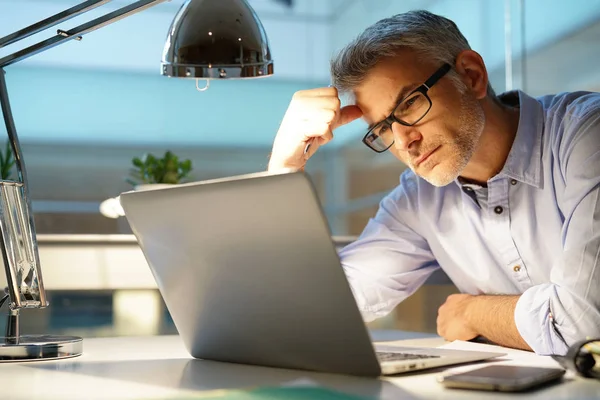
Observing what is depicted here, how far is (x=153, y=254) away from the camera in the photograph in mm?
1074

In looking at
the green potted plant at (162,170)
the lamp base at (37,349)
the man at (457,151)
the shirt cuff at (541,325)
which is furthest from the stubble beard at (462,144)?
the green potted plant at (162,170)

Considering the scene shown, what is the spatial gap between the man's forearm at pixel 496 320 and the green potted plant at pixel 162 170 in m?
1.25

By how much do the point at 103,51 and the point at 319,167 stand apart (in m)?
3.46

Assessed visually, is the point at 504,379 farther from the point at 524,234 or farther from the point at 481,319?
the point at 524,234

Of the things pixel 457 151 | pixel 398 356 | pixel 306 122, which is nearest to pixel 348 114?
pixel 306 122

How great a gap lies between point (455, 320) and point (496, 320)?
132mm

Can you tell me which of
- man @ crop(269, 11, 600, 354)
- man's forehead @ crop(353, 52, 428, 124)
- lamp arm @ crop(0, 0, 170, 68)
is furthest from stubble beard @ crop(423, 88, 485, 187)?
lamp arm @ crop(0, 0, 170, 68)

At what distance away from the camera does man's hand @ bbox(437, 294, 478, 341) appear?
142cm

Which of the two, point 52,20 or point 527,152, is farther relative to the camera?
point 527,152

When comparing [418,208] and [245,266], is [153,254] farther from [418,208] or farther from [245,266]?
[418,208]

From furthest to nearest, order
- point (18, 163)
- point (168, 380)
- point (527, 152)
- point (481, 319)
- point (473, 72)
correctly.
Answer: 1. point (473, 72)
2. point (527, 152)
3. point (481, 319)
4. point (18, 163)
5. point (168, 380)

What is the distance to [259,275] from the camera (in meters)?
0.94

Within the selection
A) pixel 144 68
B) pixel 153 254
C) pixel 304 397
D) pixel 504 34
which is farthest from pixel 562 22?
pixel 144 68

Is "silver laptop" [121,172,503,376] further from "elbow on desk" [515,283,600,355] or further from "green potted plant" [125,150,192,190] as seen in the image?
"green potted plant" [125,150,192,190]
